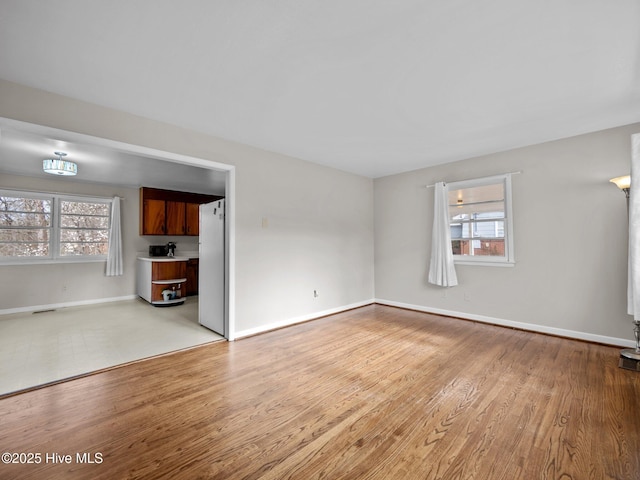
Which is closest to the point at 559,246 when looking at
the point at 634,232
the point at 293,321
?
the point at 634,232

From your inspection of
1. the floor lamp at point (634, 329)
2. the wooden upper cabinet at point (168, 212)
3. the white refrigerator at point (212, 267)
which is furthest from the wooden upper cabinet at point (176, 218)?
the floor lamp at point (634, 329)

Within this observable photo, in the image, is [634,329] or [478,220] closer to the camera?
[634,329]

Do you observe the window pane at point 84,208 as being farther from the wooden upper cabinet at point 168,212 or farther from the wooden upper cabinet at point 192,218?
the wooden upper cabinet at point 192,218

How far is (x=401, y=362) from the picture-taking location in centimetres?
279

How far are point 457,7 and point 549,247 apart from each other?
10.6 ft

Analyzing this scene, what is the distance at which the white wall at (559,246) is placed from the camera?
10.4 feet

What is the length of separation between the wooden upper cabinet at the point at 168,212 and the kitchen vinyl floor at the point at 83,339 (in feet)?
6.30

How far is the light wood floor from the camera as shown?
58.3 inches

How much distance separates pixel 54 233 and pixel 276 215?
15.4ft

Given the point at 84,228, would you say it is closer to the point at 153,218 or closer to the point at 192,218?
the point at 153,218

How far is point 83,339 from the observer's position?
11.4 ft

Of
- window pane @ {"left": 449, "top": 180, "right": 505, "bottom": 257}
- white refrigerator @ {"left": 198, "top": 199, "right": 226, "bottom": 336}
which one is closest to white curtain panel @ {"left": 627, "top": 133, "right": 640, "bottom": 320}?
window pane @ {"left": 449, "top": 180, "right": 505, "bottom": 257}

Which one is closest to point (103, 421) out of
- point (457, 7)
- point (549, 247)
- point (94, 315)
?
point (457, 7)

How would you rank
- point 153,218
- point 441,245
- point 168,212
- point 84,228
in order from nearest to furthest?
point 441,245
point 84,228
point 153,218
point 168,212
